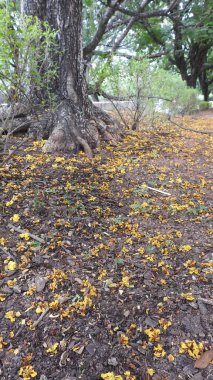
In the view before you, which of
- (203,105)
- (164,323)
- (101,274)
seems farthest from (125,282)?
(203,105)

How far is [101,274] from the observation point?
2.05 m

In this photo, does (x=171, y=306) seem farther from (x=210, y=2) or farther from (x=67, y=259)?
(x=210, y=2)

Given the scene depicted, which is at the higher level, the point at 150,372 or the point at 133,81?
the point at 133,81

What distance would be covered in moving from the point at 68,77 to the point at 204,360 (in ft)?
12.5

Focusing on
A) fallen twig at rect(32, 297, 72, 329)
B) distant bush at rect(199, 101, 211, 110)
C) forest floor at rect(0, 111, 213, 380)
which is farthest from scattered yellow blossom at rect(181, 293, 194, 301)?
distant bush at rect(199, 101, 211, 110)

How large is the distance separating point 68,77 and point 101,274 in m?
3.08

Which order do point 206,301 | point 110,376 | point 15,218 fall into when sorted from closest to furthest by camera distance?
point 110,376
point 206,301
point 15,218

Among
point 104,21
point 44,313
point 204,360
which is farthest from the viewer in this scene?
point 104,21

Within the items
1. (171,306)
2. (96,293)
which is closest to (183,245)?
(171,306)

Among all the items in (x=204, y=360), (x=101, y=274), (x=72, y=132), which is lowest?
(x=204, y=360)

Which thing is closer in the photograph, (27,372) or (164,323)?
(27,372)

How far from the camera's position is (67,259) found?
2.16 meters

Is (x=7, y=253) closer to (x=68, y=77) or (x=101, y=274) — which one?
(x=101, y=274)

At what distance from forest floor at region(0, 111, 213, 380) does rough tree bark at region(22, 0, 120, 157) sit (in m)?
0.41
